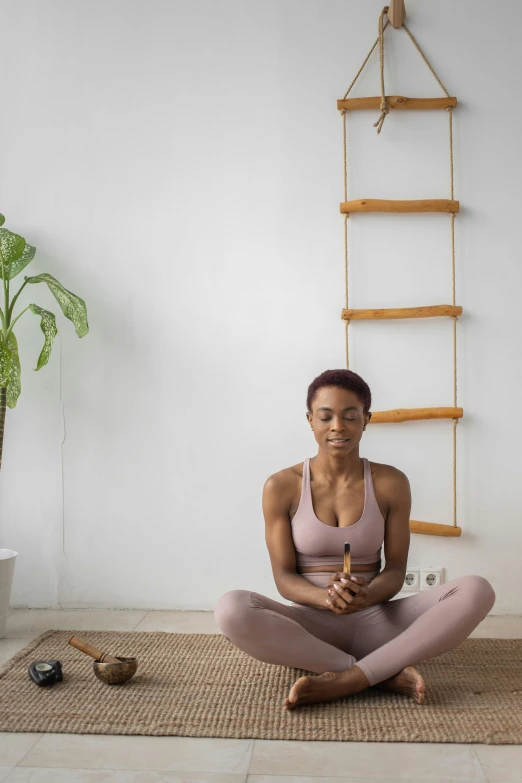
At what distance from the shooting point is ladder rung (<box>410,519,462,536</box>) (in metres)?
3.05

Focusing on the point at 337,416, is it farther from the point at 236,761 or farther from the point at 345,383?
the point at 236,761

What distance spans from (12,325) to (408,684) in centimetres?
185

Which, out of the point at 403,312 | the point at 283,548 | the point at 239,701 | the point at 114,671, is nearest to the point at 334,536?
the point at 283,548

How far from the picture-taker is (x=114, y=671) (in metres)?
2.29

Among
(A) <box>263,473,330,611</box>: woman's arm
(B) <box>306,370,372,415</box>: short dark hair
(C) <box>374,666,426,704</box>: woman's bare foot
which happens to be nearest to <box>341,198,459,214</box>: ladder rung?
(B) <box>306,370,372,415</box>: short dark hair

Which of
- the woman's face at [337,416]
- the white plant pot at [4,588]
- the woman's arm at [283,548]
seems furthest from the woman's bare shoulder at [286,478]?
the white plant pot at [4,588]

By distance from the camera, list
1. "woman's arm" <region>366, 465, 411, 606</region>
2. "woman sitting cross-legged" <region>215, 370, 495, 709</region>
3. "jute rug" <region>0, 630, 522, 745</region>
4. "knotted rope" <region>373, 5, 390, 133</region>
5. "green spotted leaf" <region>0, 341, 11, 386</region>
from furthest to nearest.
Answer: "knotted rope" <region>373, 5, 390, 133</region>
"green spotted leaf" <region>0, 341, 11, 386</region>
"woman's arm" <region>366, 465, 411, 606</region>
"woman sitting cross-legged" <region>215, 370, 495, 709</region>
"jute rug" <region>0, 630, 522, 745</region>

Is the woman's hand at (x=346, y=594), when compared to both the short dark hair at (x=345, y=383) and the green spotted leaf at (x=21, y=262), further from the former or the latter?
the green spotted leaf at (x=21, y=262)

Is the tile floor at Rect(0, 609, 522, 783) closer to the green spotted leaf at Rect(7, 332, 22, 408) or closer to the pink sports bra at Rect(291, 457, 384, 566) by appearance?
the pink sports bra at Rect(291, 457, 384, 566)

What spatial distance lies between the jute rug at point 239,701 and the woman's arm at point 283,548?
0.26 meters

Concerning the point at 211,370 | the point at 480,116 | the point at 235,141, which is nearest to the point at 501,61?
the point at 480,116

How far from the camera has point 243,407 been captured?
10.6 feet

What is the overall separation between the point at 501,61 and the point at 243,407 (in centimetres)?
165

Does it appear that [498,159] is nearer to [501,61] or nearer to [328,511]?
[501,61]
